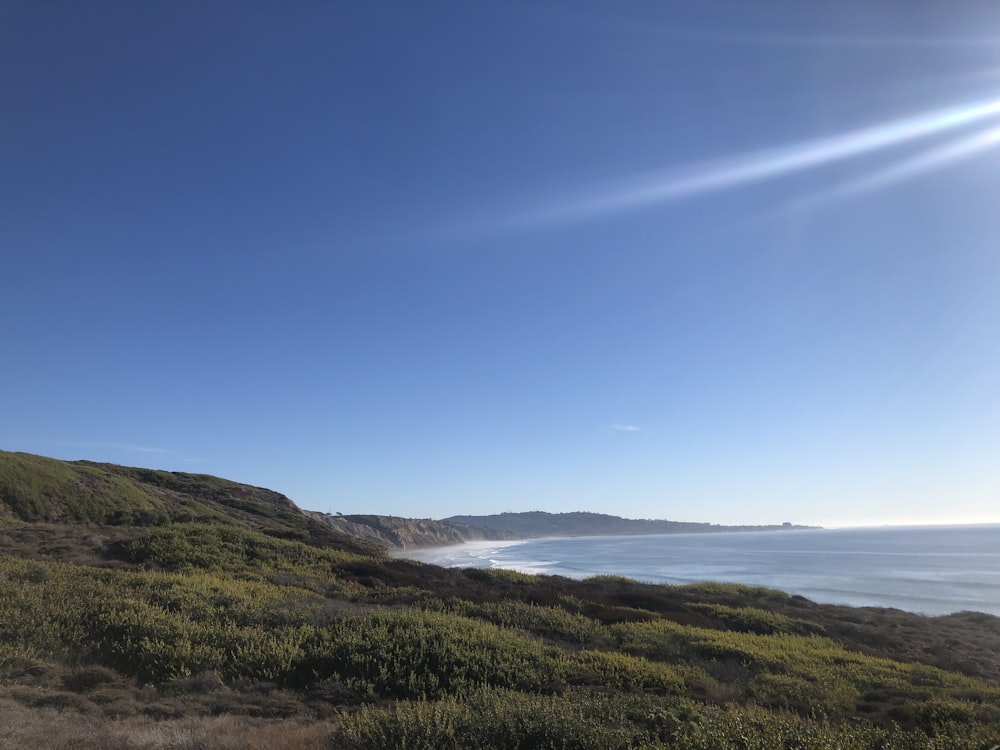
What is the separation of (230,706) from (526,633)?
835 centimetres

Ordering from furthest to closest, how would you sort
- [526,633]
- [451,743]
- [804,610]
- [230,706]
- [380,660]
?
[804,610], [526,633], [380,660], [230,706], [451,743]

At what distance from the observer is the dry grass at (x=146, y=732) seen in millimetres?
6477

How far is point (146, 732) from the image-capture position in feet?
22.6

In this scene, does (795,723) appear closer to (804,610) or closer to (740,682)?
(740,682)

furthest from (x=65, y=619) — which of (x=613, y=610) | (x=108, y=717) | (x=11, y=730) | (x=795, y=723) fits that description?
(x=613, y=610)

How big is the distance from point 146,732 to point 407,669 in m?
4.57

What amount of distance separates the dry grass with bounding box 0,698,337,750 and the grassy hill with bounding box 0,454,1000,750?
0.04 meters

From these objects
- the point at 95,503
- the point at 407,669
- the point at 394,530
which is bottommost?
the point at 394,530

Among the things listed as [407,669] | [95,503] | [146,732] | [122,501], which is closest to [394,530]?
[122,501]

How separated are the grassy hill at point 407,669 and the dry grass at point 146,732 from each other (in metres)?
0.04

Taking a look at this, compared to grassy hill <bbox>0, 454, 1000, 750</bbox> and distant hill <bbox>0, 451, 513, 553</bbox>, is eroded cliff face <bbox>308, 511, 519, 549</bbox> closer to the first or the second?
distant hill <bbox>0, 451, 513, 553</bbox>

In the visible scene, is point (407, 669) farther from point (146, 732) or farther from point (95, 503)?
point (95, 503)

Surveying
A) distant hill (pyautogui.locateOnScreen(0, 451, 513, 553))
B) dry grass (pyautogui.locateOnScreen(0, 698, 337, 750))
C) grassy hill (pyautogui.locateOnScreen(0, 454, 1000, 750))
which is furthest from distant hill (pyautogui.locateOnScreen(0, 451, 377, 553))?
dry grass (pyautogui.locateOnScreen(0, 698, 337, 750))

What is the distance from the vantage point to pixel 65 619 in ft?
37.7
